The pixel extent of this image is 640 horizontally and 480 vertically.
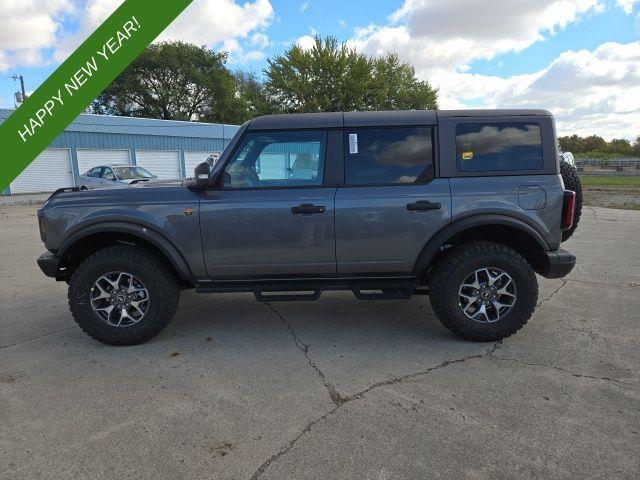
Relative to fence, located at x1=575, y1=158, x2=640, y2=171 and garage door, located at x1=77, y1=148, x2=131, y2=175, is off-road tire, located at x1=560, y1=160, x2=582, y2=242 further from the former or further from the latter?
fence, located at x1=575, y1=158, x2=640, y2=171

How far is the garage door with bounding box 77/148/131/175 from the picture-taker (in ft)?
77.0

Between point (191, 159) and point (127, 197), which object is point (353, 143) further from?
point (191, 159)

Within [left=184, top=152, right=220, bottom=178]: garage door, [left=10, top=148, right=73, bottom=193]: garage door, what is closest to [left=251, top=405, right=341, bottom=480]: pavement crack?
[left=10, top=148, right=73, bottom=193]: garage door

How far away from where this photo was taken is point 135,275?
374cm

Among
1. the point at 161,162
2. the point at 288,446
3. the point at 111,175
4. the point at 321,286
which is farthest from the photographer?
the point at 161,162

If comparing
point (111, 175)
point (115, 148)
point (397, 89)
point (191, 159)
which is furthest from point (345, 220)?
point (397, 89)

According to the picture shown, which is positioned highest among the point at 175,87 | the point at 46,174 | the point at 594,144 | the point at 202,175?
the point at 175,87

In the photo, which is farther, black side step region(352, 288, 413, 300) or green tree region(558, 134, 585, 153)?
green tree region(558, 134, 585, 153)

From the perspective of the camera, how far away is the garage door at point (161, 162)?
26.1 meters

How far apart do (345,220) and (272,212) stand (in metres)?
0.63

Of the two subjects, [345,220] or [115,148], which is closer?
[345,220]

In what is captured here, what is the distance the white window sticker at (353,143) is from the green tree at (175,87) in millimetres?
41969

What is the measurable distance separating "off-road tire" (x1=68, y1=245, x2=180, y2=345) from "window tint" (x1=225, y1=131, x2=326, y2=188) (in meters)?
1.02

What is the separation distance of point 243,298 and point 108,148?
23.1m
